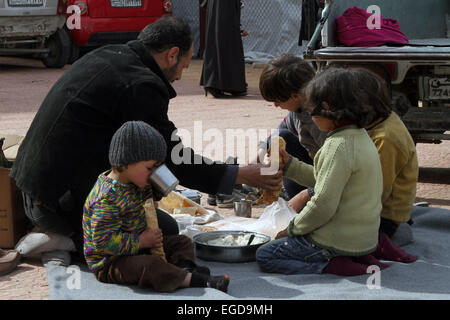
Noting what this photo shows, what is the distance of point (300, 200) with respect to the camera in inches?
183

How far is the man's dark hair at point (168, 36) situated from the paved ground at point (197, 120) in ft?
4.43

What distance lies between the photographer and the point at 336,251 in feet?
12.4

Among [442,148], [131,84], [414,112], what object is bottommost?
[442,148]

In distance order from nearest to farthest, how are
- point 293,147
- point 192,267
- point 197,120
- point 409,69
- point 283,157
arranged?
point 192,267 → point 283,157 → point 293,147 → point 409,69 → point 197,120

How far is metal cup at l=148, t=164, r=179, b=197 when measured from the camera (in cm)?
354

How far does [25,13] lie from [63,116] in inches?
383

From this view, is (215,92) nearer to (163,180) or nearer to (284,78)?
(284,78)

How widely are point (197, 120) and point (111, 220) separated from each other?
5.65m

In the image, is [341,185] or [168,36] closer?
[341,185]

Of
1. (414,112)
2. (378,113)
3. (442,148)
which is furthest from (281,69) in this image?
(442,148)

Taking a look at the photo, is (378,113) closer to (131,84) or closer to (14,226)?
(131,84)

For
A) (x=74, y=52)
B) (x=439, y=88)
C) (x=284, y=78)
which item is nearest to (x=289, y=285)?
(x=284, y=78)

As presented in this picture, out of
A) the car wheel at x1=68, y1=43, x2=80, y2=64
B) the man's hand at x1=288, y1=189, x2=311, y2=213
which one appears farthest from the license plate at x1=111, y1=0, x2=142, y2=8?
the man's hand at x1=288, y1=189, x2=311, y2=213

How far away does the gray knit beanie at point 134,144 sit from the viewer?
138 inches
